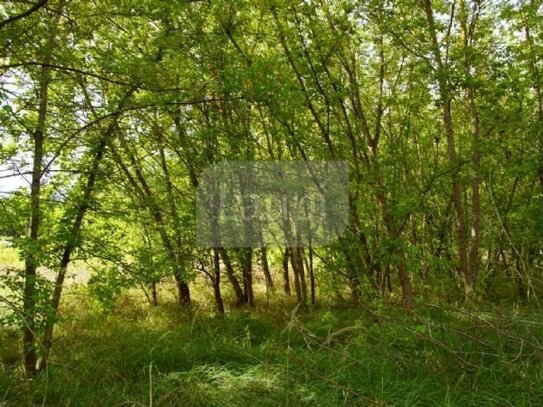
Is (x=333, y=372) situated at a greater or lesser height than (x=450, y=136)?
lesser

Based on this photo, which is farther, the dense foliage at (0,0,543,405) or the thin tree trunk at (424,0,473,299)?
the thin tree trunk at (424,0,473,299)

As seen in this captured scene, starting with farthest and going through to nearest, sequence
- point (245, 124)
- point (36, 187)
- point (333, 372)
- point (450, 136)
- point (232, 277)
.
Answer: point (232, 277), point (245, 124), point (450, 136), point (36, 187), point (333, 372)

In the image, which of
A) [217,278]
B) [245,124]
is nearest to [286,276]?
[217,278]

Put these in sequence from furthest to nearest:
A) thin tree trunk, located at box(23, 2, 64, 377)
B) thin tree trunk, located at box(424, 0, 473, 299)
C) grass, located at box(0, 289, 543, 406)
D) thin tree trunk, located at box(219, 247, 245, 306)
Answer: thin tree trunk, located at box(219, 247, 245, 306), thin tree trunk, located at box(424, 0, 473, 299), thin tree trunk, located at box(23, 2, 64, 377), grass, located at box(0, 289, 543, 406)

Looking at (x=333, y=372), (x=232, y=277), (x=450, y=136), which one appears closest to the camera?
(x=333, y=372)

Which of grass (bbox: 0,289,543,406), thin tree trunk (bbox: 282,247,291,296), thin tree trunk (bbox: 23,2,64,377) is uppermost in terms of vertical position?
thin tree trunk (bbox: 23,2,64,377)

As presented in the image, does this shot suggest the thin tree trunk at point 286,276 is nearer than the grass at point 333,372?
No

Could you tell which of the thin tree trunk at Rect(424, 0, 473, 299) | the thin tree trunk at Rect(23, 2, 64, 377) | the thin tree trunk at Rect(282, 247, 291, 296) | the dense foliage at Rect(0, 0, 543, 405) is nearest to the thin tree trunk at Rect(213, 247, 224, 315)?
the dense foliage at Rect(0, 0, 543, 405)

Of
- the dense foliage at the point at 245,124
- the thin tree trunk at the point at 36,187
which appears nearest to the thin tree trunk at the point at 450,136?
the dense foliage at the point at 245,124

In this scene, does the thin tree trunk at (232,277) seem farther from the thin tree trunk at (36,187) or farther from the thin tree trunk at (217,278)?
the thin tree trunk at (36,187)

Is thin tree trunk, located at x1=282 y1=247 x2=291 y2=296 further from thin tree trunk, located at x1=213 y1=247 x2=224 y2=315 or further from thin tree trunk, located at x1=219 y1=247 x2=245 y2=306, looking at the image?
thin tree trunk, located at x1=213 y1=247 x2=224 y2=315

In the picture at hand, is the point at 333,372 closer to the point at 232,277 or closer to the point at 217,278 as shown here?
the point at 217,278

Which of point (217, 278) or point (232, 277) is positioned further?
point (232, 277)

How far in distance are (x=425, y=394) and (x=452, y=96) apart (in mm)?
3652
